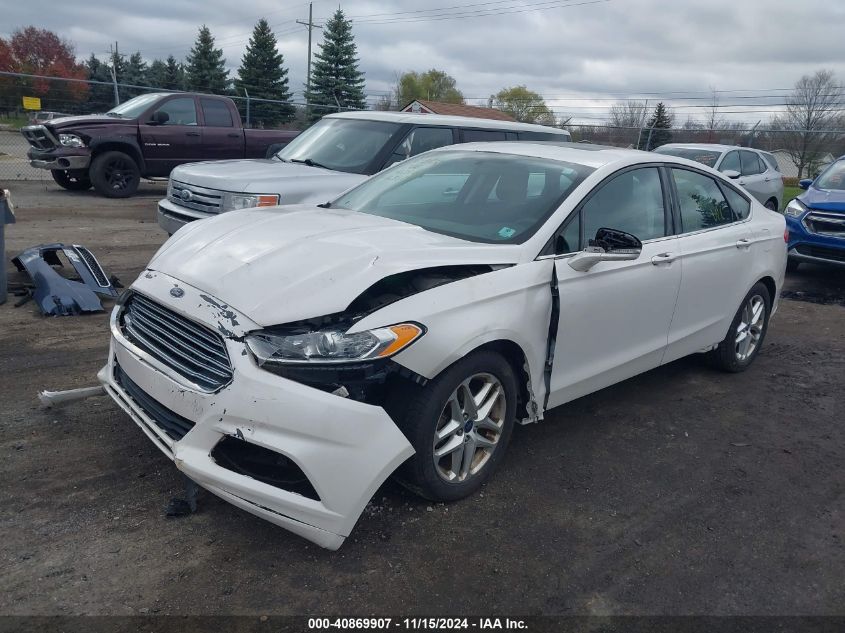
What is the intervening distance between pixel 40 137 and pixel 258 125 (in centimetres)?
932

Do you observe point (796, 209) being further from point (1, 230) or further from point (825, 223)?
point (1, 230)

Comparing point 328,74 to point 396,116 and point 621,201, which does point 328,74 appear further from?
point 621,201

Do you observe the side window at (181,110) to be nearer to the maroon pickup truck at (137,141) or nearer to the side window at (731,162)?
the maroon pickup truck at (137,141)

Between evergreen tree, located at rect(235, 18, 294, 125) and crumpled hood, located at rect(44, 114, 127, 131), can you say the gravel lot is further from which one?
evergreen tree, located at rect(235, 18, 294, 125)

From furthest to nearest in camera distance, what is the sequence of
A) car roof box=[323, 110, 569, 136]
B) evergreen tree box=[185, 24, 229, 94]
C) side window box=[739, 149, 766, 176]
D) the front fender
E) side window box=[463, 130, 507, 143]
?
evergreen tree box=[185, 24, 229, 94] → side window box=[739, 149, 766, 176] → side window box=[463, 130, 507, 143] → car roof box=[323, 110, 569, 136] → the front fender

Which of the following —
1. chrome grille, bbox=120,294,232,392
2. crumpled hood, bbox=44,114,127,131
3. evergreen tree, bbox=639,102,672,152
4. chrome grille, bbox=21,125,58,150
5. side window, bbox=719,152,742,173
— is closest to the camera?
chrome grille, bbox=120,294,232,392

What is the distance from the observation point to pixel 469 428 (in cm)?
348

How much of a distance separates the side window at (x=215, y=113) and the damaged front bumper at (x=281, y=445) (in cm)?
1225

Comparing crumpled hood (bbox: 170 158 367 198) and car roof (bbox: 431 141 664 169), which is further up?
car roof (bbox: 431 141 664 169)

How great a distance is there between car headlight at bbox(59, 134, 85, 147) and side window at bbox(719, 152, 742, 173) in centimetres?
1149

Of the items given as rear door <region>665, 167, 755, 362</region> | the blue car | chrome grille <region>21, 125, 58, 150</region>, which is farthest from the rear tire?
chrome grille <region>21, 125, 58, 150</region>

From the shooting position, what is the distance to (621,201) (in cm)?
441

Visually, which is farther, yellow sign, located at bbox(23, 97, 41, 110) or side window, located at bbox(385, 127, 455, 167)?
yellow sign, located at bbox(23, 97, 41, 110)

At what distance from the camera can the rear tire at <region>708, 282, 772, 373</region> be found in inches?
218
